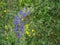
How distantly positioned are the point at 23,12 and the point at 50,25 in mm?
576

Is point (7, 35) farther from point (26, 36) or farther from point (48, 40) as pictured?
point (48, 40)

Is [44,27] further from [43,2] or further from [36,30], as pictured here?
[43,2]

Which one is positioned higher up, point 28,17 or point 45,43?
point 28,17

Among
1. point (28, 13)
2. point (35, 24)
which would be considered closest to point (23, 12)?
point (28, 13)

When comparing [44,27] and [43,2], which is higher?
[43,2]

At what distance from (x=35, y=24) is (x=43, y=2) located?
53 cm

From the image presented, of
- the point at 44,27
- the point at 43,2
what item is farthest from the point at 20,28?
the point at 43,2

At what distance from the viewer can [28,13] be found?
13.4 ft

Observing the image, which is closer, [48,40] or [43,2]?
[48,40]

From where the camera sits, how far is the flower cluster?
3.83 m

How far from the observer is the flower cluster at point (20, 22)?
12.6ft

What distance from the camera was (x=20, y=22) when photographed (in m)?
3.95

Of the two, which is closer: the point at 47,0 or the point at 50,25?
the point at 50,25

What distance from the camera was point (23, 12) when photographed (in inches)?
161
